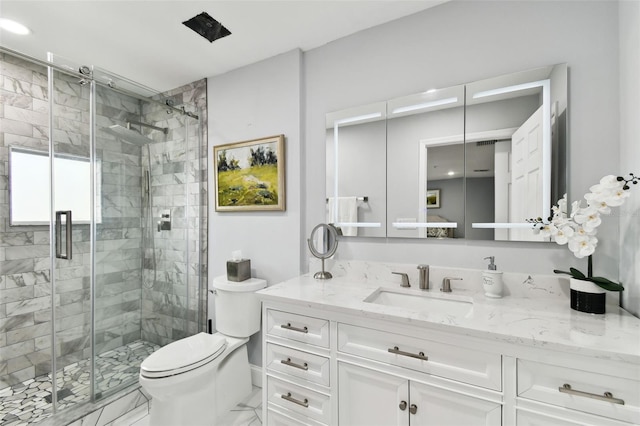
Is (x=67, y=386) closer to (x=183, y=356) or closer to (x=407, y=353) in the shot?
(x=183, y=356)

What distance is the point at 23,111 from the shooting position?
2.11 meters

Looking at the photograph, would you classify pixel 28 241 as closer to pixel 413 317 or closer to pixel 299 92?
pixel 299 92

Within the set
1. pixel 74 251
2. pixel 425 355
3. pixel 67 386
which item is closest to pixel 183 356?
pixel 67 386

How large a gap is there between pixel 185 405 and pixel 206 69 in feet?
7.72

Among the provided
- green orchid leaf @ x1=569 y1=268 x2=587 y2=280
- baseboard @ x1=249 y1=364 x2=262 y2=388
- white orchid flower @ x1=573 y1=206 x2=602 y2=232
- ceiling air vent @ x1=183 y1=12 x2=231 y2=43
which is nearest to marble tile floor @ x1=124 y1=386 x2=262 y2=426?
baseboard @ x1=249 y1=364 x2=262 y2=388

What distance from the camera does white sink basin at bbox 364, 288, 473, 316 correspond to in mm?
1377

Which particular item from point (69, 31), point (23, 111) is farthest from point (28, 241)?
point (69, 31)

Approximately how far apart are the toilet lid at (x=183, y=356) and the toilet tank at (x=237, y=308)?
0.11 m

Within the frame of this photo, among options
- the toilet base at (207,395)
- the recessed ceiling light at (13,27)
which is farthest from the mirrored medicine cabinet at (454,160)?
the recessed ceiling light at (13,27)

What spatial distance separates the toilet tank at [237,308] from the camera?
1944mm

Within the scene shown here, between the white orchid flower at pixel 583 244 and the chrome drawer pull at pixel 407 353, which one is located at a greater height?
the white orchid flower at pixel 583 244

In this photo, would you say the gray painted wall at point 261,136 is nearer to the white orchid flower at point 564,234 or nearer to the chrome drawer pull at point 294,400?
the chrome drawer pull at point 294,400

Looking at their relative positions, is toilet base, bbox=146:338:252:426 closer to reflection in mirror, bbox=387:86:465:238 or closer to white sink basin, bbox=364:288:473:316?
white sink basin, bbox=364:288:473:316

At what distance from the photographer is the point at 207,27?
1.79 m
